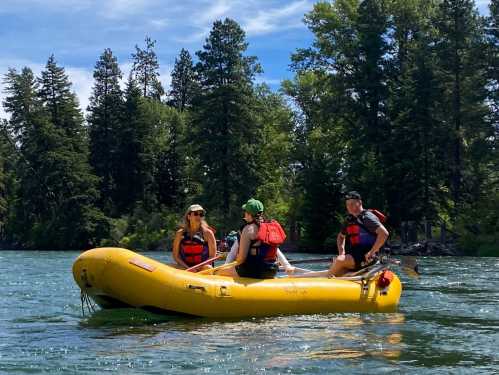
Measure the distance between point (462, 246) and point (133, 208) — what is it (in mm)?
23162

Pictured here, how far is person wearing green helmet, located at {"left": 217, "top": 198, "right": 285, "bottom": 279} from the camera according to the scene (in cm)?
954

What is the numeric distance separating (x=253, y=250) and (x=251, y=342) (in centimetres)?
213

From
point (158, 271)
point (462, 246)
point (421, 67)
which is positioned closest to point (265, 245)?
point (158, 271)

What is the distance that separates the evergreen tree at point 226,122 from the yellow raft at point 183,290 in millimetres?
30467

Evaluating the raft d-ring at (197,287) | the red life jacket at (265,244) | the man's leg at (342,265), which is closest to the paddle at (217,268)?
the red life jacket at (265,244)

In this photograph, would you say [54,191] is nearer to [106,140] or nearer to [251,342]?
[106,140]

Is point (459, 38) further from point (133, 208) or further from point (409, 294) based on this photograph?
point (409, 294)

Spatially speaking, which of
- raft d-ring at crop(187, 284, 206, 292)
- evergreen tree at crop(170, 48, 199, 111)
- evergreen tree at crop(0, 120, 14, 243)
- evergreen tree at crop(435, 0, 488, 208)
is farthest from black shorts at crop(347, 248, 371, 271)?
evergreen tree at crop(170, 48, 199, 111)

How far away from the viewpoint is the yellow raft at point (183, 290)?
8.84 m

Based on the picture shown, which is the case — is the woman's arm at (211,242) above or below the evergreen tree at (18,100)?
below

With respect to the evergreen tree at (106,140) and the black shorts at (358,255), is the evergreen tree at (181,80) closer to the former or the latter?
the evergreen tree at (106,140)

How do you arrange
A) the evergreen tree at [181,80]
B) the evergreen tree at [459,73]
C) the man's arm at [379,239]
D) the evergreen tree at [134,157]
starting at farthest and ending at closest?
the evergreen tree at [181,80]
the evergreen tree at [134,157]
the evergreen tree at [459,73]
the man's arm at [379,239]

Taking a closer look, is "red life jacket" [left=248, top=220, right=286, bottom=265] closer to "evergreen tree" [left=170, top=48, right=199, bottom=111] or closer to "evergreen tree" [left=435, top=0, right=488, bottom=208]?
"evergreen tree" [left=435, top=0, right=488, bottom=208]

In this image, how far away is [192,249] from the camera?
10633 millimetres
